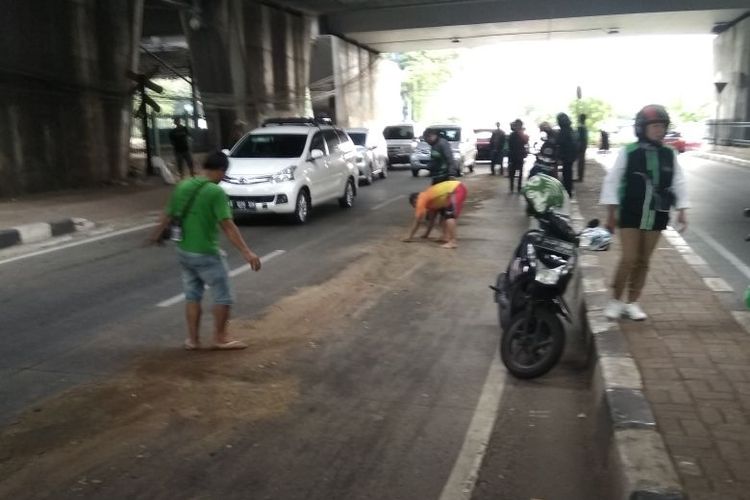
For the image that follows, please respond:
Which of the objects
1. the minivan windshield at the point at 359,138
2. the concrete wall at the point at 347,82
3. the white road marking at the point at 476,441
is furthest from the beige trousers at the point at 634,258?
the concrete wall at the point at 347,82

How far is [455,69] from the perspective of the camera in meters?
72.2

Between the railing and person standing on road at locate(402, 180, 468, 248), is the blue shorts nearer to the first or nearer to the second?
person standing on road at locate(402, 180, 468, 248)

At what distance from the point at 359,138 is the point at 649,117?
1777 cm

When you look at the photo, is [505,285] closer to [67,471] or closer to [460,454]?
[460,454]

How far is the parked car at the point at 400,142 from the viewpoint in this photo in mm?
27078

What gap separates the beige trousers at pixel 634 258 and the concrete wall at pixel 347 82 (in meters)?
27.6

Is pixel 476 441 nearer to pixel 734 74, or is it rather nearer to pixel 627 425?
pixel 627 425

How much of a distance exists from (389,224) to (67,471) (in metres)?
9.10

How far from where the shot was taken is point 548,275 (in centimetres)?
478

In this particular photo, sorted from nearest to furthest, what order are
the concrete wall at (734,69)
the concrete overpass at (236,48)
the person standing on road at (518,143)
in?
the concrete overpass at (236,48), the person standing on road at (518,143), the concrete wall at (734,69)

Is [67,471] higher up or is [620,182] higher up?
[620,182]

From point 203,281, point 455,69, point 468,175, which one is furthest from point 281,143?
point 455,69

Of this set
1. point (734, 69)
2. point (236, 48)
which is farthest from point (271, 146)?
point (734, 69)

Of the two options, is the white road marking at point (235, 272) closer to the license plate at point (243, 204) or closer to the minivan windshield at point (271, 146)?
the license plate at point (243, 204)
